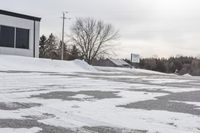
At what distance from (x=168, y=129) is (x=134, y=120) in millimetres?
1177

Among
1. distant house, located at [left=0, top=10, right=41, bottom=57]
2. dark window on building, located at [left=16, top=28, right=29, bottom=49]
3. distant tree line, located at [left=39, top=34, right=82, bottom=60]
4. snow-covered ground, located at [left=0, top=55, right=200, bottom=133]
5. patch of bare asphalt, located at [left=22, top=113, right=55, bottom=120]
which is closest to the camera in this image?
snow-covered ground, located at [left=0, top=55, right=200, bottom=133]

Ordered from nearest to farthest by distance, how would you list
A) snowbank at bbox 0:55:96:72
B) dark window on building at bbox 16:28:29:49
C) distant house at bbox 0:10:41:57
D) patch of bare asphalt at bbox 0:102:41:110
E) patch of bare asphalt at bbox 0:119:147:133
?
1. patch of bare asphalt at bbox 0:119:147:133
2. patch of bare asphalt at bbox 0:102:41:110
3. snowbank at bbox 0:55:96:72
4. distant house at bbox 0:10:41:57
5. dark window on building at bbox 16:28:29:49

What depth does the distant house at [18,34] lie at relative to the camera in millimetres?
35000

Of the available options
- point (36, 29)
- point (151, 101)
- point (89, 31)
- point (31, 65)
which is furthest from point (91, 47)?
point (151, 101)

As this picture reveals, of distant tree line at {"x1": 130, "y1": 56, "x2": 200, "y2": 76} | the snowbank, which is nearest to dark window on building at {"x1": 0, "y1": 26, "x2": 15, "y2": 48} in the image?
the snowbank

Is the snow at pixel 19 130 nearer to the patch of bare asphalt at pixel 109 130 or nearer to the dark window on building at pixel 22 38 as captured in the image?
the patch of bare asphalt at pixel 109 130

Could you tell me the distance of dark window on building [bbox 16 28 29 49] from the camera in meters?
36.3

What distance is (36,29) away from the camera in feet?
125

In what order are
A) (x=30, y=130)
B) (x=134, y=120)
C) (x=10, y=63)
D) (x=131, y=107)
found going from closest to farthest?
(x=30, y=130) → (x=134, y=120) → (x=131, y=107) → (x=10, y=63)

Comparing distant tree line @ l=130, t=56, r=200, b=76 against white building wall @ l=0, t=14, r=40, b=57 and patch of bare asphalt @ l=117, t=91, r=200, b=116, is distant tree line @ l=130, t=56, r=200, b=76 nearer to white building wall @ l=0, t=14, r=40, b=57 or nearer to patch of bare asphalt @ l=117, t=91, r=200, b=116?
white building wall @ l=0, t=14, r=40, b=57

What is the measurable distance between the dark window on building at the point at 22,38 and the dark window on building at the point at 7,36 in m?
0.61

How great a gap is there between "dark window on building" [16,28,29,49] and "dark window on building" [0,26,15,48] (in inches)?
24.2

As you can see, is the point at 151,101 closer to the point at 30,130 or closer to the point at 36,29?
the point at 30,130

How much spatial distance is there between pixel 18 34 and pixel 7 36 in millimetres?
1436
